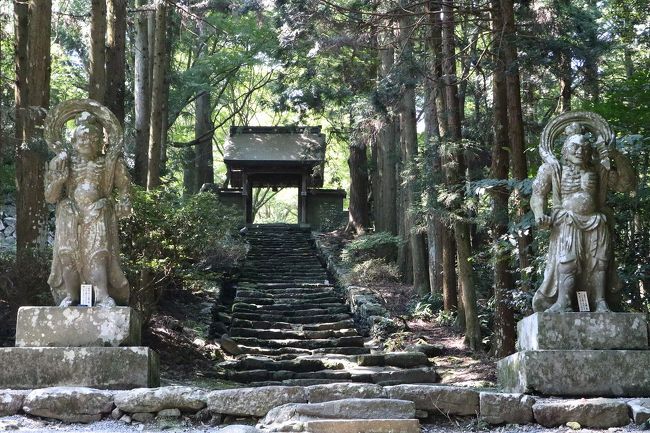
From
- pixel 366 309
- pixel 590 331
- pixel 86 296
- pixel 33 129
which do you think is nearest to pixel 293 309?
pixel 366 309

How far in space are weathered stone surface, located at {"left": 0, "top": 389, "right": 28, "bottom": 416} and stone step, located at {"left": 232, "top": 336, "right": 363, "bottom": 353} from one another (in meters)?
7.45

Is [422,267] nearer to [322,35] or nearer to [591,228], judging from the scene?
[322,35]

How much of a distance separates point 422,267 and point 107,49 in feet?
27.3

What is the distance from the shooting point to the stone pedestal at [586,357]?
6.47m

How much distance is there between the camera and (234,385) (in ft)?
34.8

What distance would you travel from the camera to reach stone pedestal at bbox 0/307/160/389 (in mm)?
6492

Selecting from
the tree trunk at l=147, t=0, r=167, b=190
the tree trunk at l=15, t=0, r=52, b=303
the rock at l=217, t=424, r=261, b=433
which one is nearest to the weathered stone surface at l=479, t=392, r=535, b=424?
the rock at l=217, t=424, r=261, b=433

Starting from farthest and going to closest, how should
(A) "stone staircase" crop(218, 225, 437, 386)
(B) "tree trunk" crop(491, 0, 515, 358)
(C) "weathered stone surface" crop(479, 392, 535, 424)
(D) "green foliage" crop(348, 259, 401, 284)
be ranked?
(D) "green foliage" crop(348, 259, 401, 284) → (A) "stone staircase" crop(218, 225, 437, 386) → (B) "tree trunk" crop(491, 0, 515, 358) → (C) "weathered stone surface" crop(479, 392, 535, 424)

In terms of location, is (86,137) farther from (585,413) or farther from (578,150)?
(585,413)

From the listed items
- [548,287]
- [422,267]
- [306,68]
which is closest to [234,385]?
[548,287]

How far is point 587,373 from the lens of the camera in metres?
6.50

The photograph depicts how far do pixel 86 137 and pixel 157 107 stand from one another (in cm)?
869

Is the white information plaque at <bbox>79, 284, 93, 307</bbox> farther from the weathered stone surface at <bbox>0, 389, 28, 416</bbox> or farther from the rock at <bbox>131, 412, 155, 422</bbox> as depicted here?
the rock at <bbox>131, 412, 155, 422</bbox>

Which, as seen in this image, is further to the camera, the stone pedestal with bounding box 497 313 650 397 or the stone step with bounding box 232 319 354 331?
the stone step with bounding box 232 319 354 331
